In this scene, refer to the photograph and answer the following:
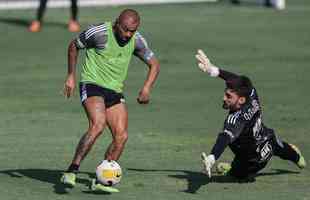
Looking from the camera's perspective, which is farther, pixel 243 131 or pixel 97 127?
pixel 243 131

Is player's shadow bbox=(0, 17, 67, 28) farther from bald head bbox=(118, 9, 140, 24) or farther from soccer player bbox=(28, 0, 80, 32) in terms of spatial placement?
bald head bbox=(118, 9, 140, 24)

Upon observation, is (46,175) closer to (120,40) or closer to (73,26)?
(120,40)

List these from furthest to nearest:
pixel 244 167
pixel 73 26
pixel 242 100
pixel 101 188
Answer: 1. pixel 73 26
2. pixel 244 167
3. pixel 242 100
4. pixel 101 188

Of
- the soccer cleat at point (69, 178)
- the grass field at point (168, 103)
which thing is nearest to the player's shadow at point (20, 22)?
the grass field at point (168, 103)

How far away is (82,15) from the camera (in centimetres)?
3297

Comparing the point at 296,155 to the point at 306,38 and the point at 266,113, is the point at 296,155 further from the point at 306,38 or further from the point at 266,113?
the point at 306,38

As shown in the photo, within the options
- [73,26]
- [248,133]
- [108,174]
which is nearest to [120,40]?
[108,174]

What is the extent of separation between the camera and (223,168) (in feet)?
45.0

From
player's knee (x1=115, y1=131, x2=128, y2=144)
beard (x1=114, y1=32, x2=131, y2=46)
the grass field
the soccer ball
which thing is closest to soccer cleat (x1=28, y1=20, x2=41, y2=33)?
the grass field

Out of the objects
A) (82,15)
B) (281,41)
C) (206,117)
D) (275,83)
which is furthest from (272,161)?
(82,15)

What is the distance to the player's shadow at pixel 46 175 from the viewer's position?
1318 centimetres

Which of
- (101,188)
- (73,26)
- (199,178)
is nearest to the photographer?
(101,188)

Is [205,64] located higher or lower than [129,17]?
lower

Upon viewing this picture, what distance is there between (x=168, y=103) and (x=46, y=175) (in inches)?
258
